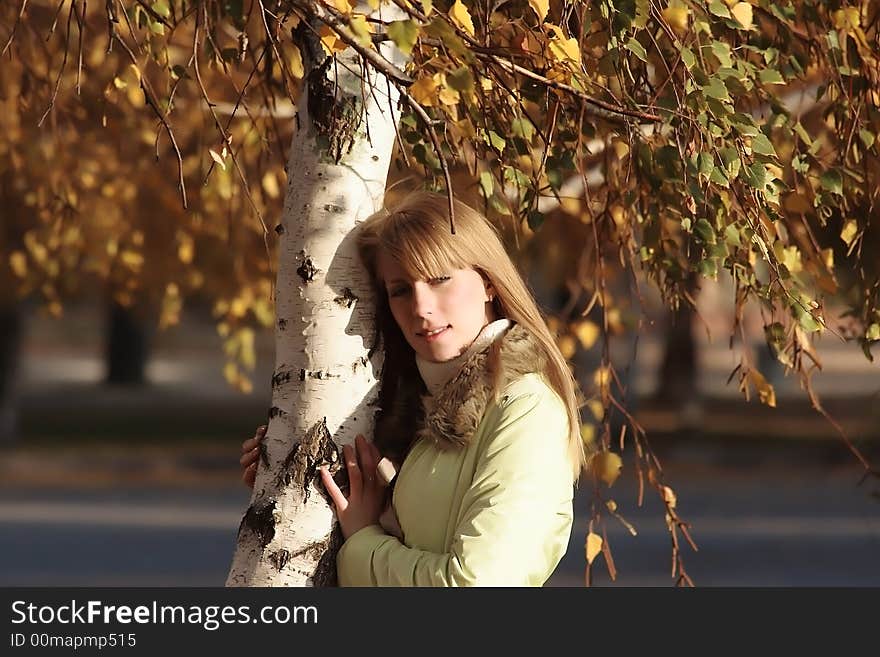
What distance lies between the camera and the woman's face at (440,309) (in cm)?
287

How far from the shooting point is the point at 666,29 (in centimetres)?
287

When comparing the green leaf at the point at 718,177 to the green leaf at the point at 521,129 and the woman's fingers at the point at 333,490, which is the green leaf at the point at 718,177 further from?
the woman's fingers at the point at 333,490

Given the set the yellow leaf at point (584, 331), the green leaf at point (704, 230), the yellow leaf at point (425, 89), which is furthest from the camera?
the yellow leaf at point (584, 331)

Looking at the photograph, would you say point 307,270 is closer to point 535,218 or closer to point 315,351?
point 315,351

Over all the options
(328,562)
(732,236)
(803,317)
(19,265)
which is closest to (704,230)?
(732,236)

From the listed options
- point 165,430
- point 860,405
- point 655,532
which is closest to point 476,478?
point 655,532

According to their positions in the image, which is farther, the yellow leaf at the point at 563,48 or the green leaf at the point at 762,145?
the green leaf at the point at 762,145

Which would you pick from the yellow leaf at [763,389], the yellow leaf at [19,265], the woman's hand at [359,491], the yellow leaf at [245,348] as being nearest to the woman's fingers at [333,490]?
the woman's hand at [359,491]

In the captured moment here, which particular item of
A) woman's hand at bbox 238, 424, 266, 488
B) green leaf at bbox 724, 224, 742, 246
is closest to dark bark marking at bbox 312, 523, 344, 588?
woman's hand at bbox 238, 424, 266, 488

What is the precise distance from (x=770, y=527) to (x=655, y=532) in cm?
106

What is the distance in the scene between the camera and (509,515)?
261 centimetres

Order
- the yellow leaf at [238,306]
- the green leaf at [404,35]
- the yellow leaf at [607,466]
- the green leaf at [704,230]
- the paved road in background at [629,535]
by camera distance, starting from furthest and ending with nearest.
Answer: the paved road in background at [629,535] → the yellow leaf at [238,306] → the yellow leaf at [607,466] → the green leaf at [704,230] → the green leaf at [404,35]

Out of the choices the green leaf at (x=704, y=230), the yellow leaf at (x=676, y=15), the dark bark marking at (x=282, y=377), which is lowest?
the dark bark marking at (x=282, y=377)

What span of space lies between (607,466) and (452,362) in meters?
1.01
